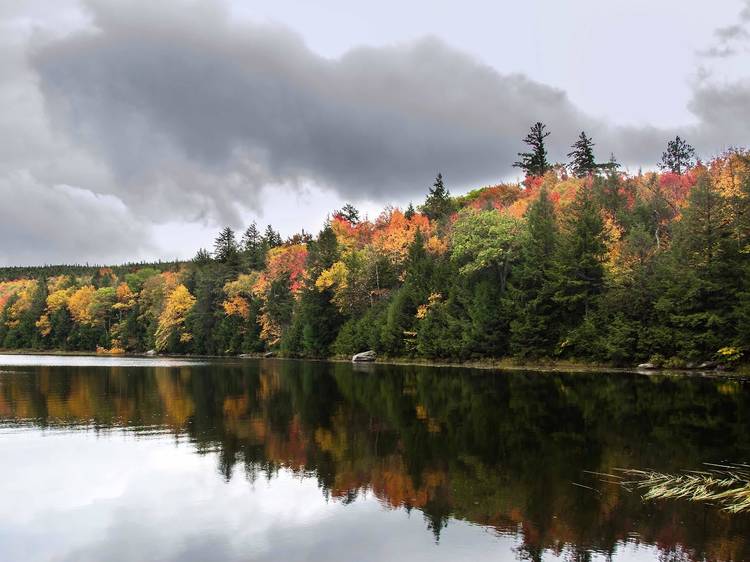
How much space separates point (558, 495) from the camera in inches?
570

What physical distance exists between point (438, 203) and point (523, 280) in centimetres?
4131

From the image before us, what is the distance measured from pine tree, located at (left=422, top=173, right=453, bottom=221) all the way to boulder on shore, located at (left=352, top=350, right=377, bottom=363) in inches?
1060

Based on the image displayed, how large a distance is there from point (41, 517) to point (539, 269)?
52.7 metres

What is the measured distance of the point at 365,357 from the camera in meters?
78.6

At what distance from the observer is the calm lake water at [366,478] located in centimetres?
1184

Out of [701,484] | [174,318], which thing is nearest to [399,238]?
[174,318]

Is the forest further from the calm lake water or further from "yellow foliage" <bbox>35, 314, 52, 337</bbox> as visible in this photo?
"yellow foliage" <bbox>35, 314, 52, 337</bbox>

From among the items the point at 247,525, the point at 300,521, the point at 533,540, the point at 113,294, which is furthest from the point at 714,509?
the point at 113,294

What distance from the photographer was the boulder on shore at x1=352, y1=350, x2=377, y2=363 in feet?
257

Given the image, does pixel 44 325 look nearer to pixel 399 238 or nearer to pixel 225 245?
pixel 225 245

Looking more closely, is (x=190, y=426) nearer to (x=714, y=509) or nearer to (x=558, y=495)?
(x=558, y=495)

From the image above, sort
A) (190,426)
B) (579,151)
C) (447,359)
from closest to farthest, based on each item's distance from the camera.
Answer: (190,426) < (447,359) < (579,151)

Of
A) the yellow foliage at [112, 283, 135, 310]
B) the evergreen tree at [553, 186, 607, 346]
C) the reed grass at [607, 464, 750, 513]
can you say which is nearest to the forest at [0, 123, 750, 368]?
the evergreen tree at [553, 186, 607, 346]

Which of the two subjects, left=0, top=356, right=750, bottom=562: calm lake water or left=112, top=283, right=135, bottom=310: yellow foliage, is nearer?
left=0, top=356, right=750, bottom=562: calm lake water
